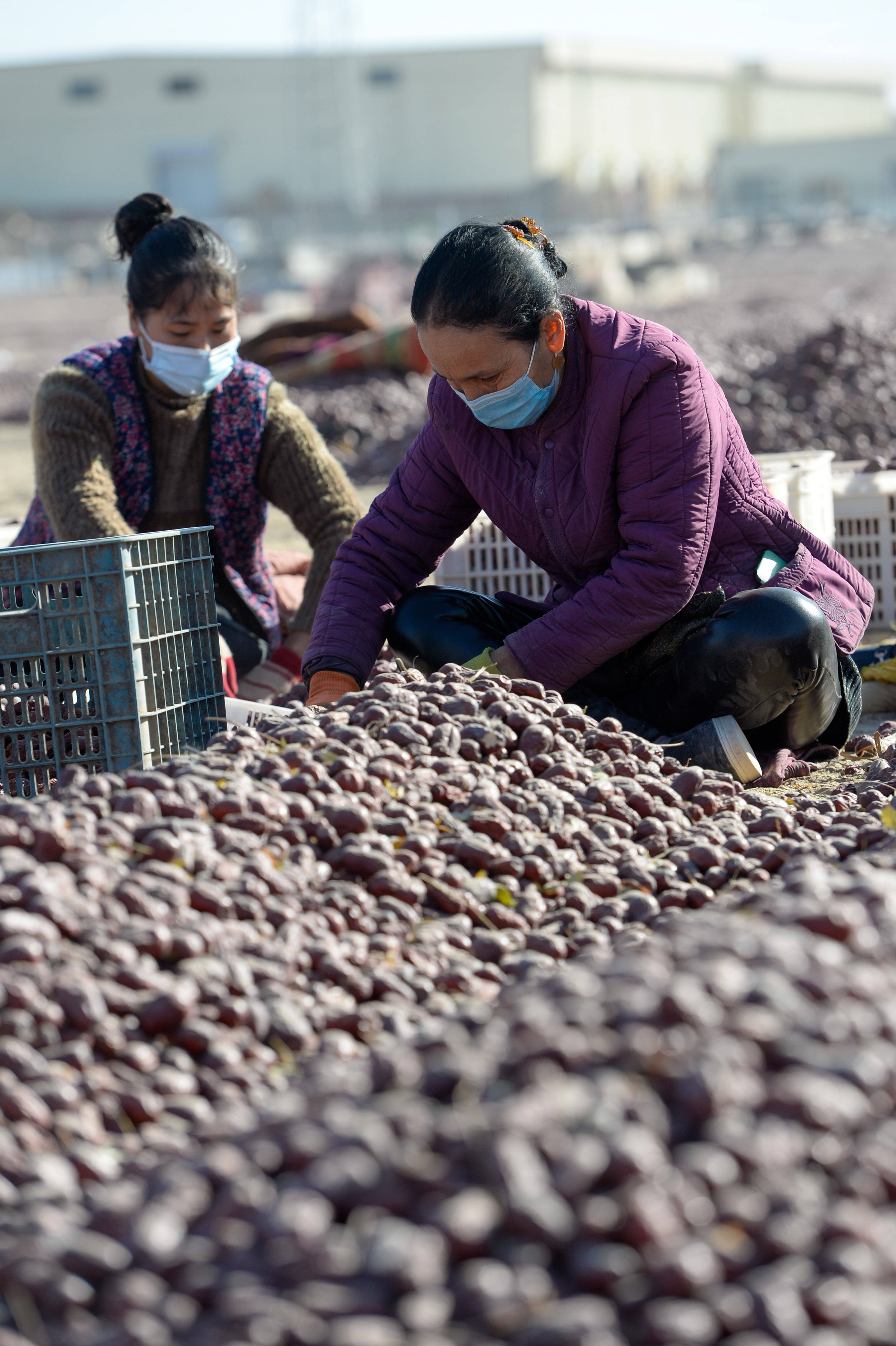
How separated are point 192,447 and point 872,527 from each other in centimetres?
207

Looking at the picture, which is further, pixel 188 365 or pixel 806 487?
pixel 806 487

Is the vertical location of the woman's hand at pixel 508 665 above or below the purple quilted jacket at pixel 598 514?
below

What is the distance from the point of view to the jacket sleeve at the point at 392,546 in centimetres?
314

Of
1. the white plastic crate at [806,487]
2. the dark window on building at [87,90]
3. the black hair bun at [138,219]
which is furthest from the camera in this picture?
the dark window on building at [87,90]

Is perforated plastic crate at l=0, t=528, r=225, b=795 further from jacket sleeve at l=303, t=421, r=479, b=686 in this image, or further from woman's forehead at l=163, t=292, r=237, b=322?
woman's forehead at l=163, t=292, r=237, b=322

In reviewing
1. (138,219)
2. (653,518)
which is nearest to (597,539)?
(653,518)

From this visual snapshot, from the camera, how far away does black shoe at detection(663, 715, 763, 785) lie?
2959 millimetres

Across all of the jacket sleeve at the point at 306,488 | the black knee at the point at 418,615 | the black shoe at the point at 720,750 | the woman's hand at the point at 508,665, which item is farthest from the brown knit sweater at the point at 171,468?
the black shoe at the point at 720,750

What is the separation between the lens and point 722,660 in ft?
9.75

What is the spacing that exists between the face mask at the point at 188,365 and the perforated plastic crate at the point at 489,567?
2.75 feet

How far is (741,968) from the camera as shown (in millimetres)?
1399

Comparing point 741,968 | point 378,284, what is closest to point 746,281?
point 378,284

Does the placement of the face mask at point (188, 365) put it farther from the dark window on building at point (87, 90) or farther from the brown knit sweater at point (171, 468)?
the dark window on building at point (87, 90)

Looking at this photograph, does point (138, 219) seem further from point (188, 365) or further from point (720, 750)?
point (720, 750)
